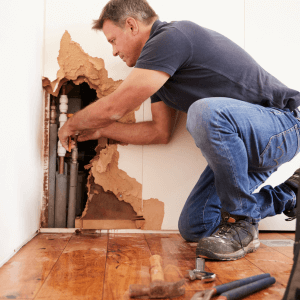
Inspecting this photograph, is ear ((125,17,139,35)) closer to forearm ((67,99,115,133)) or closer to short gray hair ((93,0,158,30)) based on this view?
short gray hair ((93,0,158,30))

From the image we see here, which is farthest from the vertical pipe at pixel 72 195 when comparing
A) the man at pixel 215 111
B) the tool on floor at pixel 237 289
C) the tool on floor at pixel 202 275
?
the tool on floor at pixel 237 289

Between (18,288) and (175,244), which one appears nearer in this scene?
(18,288)

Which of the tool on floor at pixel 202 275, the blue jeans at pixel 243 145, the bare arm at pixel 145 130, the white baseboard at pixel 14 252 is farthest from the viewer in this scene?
the bare arm at pixel 145 130

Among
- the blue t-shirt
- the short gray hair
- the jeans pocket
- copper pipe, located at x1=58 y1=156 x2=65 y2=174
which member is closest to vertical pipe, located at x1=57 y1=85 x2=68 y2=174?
copper pipe, located at x1=58 y1=156 x2=65 y2=174

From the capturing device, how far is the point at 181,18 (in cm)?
200

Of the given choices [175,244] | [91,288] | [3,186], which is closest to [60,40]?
[3,186]

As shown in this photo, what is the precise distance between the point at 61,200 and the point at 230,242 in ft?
3.72

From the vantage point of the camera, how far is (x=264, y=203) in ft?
5.26

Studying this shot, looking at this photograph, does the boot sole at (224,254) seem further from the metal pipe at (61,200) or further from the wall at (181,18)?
the metal pipe at (61,200)

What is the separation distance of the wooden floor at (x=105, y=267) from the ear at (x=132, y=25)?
3.70ft

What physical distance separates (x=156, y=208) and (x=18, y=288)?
3.71ft

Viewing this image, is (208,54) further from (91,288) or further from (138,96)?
(91,288)

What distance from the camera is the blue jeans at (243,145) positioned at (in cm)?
137

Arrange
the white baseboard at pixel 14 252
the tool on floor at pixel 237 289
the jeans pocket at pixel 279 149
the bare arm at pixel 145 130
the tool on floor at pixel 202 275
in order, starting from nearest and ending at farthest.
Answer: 1. the tool on floor at pixel 237 289
2. the tool on floor at pixel 202 275
3. the white baseboard at pixel 14 252
4. the jeans pocket at pixel 279 149
5. the bare arm at pixel 145 130
